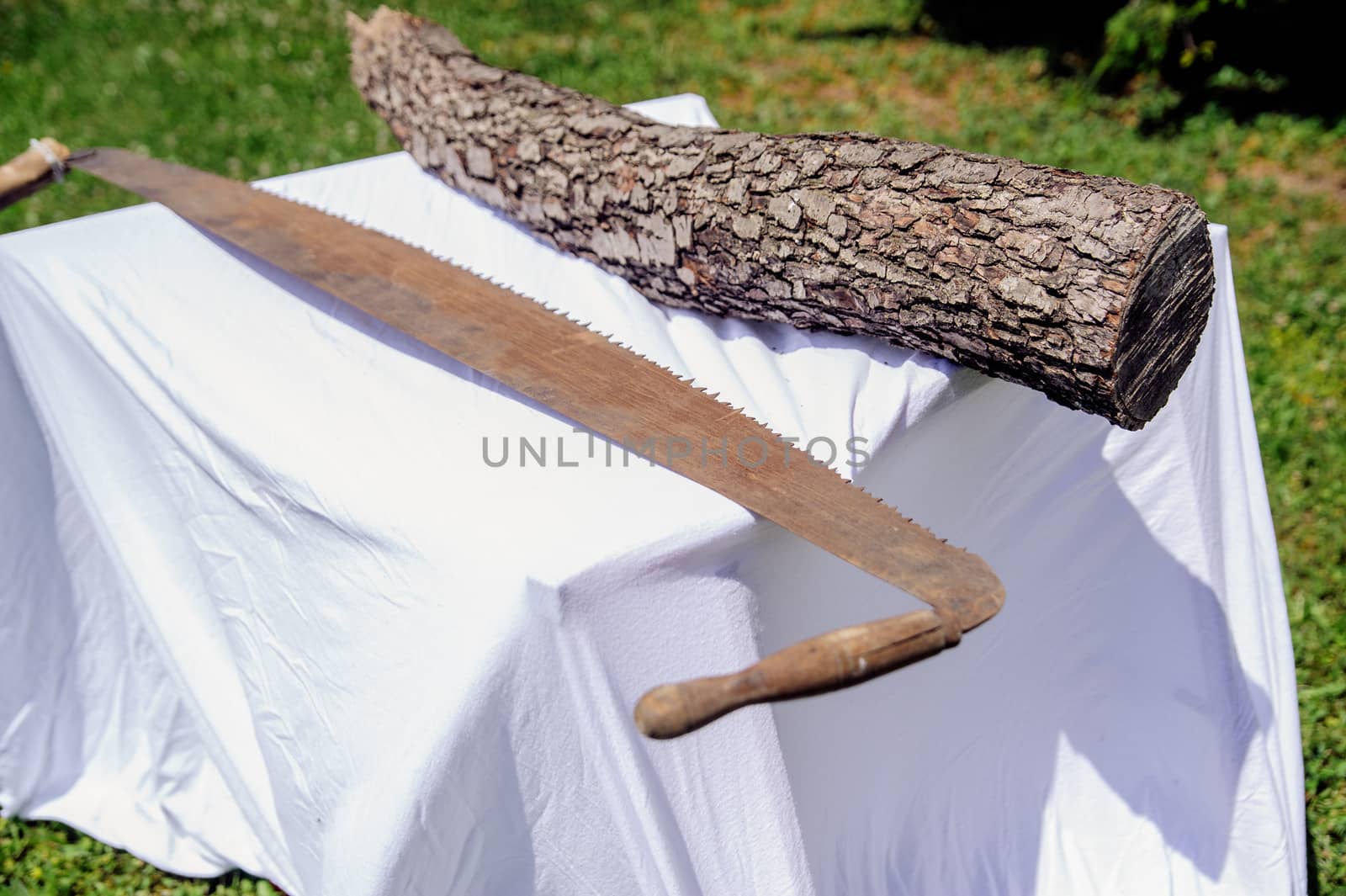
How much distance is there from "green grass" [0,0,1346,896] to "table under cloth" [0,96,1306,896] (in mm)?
412

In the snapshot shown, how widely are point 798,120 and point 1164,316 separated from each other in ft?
12.8

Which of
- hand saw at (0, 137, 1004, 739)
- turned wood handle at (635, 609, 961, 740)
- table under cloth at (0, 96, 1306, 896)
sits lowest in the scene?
table under cloth at (0, 96, 1306, 896)

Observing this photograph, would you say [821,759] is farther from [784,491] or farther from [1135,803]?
[1135,803]

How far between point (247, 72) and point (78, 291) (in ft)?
14.3

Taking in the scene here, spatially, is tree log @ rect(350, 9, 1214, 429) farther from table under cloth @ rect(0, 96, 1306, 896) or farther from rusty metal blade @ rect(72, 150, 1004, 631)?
rusty metal blade @ rect(72, 150, 1004, 631)

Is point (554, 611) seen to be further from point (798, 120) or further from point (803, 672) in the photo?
point (798, 120)

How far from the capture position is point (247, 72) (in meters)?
5.70

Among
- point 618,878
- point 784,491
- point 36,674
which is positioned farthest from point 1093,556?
point 36,674

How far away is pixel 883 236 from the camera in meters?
1.58

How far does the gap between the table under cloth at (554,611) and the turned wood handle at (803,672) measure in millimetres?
273

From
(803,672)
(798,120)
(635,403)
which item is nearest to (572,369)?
(635,403)

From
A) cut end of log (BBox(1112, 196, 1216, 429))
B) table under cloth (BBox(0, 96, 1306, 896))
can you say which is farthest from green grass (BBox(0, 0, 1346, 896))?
cut end of log (BBox(1112, 196, 1216, 429))

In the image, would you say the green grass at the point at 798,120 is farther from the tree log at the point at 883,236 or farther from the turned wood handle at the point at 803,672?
the turned wood handle at the point at 803,672

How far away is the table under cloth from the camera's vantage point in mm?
1364
